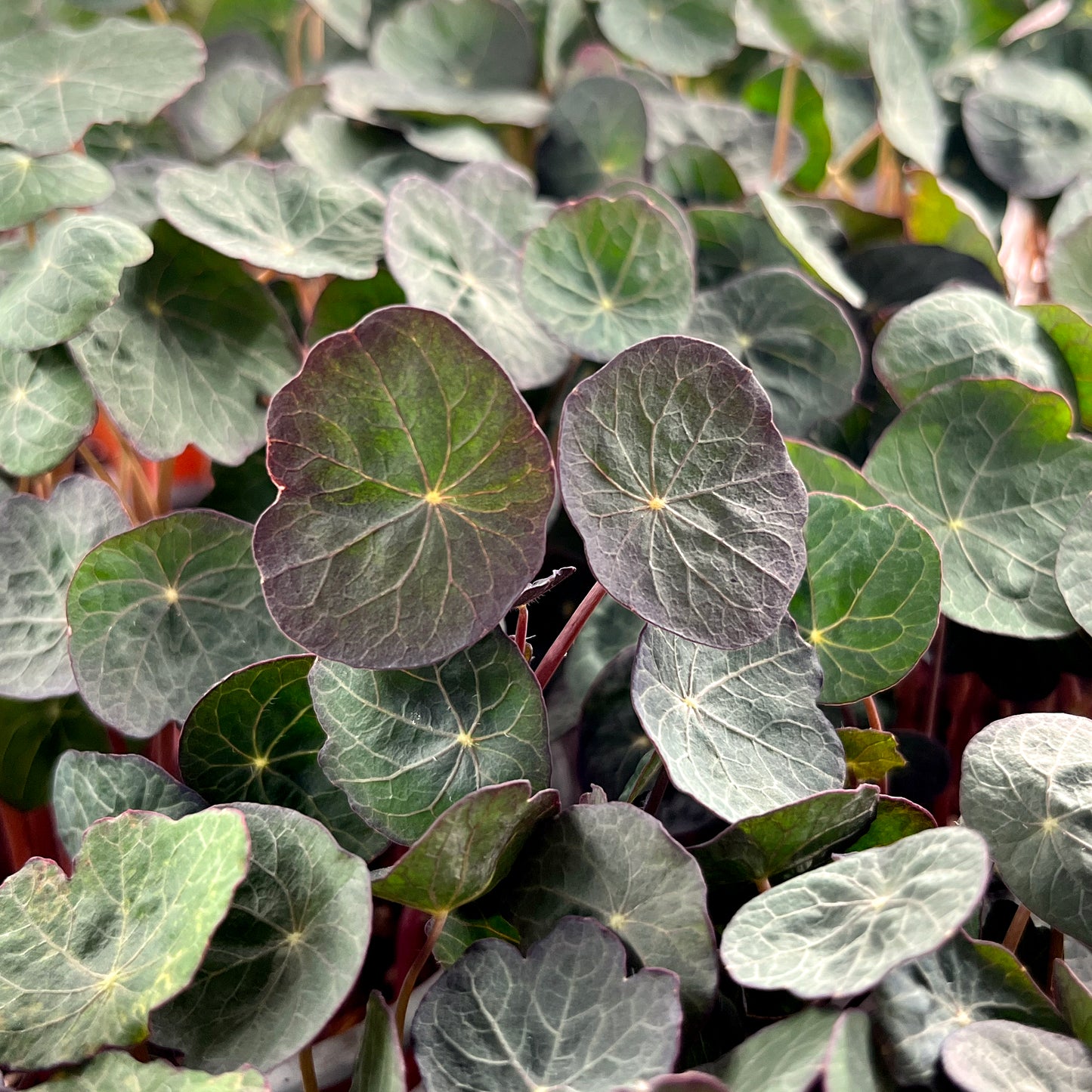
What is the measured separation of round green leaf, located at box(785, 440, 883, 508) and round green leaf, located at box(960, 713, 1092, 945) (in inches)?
6.6

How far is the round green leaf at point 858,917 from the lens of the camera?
395 millimetres

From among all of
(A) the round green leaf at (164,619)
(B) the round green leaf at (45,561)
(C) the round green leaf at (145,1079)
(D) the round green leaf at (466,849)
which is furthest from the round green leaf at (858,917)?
(B) the round green leaf at (45,561)

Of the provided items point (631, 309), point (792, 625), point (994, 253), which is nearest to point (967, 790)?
point (792, 625)

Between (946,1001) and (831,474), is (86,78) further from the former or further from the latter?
(946,1001)

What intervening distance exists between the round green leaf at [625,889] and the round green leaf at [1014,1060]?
0.11 meters

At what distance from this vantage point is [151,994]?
0.43m

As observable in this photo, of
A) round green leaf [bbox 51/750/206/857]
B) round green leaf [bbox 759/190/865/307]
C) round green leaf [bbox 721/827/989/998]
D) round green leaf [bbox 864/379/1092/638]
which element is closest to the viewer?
round green leaf [bbox 721/827/989/998]

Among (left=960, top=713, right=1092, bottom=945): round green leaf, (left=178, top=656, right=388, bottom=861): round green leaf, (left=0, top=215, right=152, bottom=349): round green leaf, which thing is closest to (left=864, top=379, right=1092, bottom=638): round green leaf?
(left=960, top=713, right=1092, bottom=945): round green leaf

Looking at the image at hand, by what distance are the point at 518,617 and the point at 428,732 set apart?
8 cm

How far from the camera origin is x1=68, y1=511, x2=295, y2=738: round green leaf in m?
0.56

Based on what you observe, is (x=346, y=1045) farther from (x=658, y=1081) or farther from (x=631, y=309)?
(x=631, y=309)

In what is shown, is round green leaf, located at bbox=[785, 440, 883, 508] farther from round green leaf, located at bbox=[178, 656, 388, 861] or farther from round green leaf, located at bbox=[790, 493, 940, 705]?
round green leaf, located at bbox=[178, 656, 388, 861]

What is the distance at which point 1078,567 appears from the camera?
584 millimetres

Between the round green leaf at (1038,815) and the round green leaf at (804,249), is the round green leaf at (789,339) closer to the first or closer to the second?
the round green leaf at (804,249)
